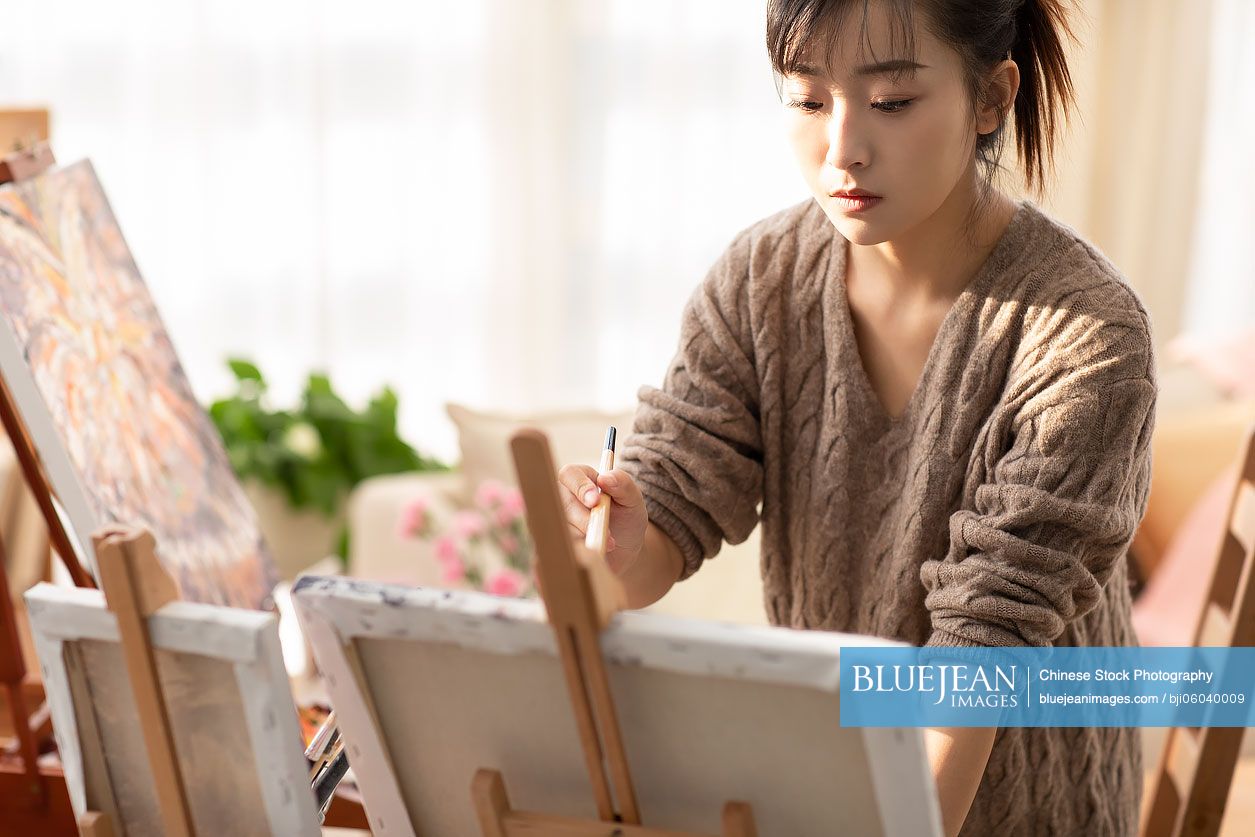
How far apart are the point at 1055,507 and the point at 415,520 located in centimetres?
159

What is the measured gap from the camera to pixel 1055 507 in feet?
3.15

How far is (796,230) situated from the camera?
4.03 ft

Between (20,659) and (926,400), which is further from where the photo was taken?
(20,659)

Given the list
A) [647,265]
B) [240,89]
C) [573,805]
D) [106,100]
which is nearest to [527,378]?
[647,265]

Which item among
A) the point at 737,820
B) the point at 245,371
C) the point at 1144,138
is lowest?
the point at 245,371

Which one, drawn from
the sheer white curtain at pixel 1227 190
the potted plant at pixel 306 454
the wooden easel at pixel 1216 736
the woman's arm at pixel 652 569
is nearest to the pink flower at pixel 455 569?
the potted plant at pixel 306 454

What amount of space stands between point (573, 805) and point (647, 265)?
2644 mm

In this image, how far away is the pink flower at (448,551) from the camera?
7.55 ft

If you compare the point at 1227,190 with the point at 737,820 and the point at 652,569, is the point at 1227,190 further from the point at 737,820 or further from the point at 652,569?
the point at 737,820

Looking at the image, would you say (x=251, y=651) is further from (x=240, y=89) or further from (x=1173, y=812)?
(x=240, y=89)

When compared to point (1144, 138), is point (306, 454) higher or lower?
lower

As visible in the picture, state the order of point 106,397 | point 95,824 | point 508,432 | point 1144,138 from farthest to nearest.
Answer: point 1144,138
point 508,432
point 106,397
point 95,824

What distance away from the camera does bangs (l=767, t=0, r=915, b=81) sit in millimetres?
956

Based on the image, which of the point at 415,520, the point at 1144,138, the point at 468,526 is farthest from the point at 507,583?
the point at 1144,138
